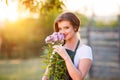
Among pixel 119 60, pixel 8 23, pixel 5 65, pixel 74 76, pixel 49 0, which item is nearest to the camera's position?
pixel 74 76

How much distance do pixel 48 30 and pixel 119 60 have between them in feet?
20.8

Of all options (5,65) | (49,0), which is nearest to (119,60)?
(5,65)

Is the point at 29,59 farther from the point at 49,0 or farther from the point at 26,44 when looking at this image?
the point at 49,0

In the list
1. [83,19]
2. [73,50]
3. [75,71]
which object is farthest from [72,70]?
[83,19]

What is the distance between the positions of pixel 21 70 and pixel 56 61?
1043 cm

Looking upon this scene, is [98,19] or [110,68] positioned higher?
[98,19]

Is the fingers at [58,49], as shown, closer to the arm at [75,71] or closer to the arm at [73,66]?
the arm at [73,66]

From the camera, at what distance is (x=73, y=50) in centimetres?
404

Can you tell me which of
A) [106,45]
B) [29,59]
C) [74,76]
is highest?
[74,76]

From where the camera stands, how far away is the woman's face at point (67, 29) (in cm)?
394

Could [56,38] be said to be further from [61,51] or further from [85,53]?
[85,53]

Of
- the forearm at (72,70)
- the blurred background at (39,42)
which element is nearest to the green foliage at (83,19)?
the blurred background at (39,42)

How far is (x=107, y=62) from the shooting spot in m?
12.3

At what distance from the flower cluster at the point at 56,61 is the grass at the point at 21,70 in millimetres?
8033
